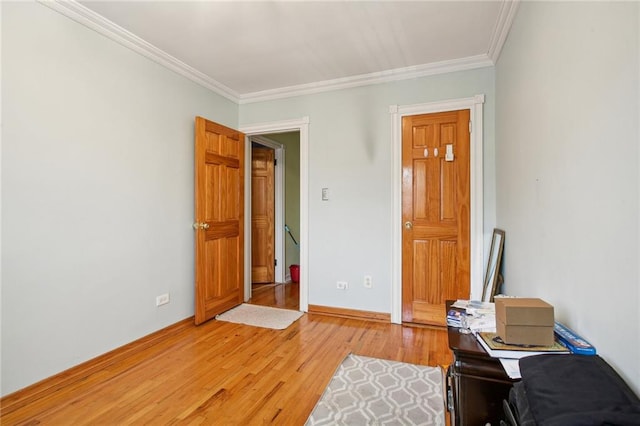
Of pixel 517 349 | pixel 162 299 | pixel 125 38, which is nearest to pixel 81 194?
pixel 162 299

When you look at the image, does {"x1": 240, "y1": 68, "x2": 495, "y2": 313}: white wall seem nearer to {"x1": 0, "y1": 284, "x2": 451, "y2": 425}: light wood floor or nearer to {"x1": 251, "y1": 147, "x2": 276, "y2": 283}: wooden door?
{"x1": 0, "y1": 284, "x2": 451, "y2": 425}: light wood floor

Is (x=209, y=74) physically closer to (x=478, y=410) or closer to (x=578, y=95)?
(x=578, y=95)

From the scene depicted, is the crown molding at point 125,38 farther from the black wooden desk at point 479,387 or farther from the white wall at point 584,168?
the black wooden desk at point 479,387

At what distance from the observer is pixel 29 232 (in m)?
1.94

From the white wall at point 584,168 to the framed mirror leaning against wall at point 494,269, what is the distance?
51 centimetres

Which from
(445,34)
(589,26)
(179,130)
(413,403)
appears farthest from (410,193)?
(179,130)

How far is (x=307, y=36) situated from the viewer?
99.0 inches

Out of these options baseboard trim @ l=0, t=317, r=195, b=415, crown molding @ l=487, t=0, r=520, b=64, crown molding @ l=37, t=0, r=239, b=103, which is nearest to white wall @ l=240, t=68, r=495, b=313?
crown molding @ l=487, t=0, r=520, b=64

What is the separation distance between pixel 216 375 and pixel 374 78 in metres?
2.99

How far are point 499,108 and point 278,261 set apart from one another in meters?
3.56

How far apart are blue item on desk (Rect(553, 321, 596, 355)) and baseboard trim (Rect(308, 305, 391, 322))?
213 centimetres

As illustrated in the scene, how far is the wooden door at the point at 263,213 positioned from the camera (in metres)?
4.84

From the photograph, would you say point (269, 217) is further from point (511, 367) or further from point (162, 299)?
point (511, 367)

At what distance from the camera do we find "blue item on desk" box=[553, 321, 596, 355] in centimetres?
104
